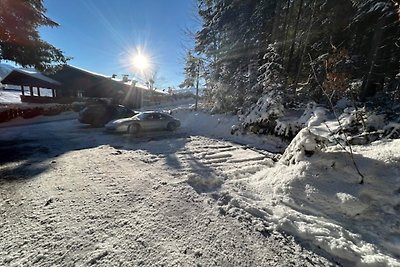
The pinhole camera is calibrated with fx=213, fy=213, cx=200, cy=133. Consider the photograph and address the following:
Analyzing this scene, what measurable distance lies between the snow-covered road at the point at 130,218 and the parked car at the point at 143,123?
492 centimetres

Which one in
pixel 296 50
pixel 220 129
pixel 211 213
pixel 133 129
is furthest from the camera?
pixel 296 50

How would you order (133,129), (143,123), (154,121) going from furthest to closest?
Answer: (154,121) → (143,123) → (133,129)

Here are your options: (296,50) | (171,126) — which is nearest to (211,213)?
(171,126)

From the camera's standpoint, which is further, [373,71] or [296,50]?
[296,50]

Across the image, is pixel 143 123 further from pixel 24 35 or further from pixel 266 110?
pixel 24 35

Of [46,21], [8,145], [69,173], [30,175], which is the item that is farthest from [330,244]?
[46,21]

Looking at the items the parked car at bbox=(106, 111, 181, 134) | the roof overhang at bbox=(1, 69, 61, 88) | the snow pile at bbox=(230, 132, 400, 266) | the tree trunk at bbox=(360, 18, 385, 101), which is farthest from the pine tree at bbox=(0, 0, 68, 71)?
the tree trunk at bbox=(360, 18, 385, 101)

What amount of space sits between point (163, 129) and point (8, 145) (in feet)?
23.7

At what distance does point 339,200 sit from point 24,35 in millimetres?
16740

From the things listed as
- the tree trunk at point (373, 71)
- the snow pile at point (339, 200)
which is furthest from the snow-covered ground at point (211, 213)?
the tree trunk at point (373, 71)

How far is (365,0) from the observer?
7.97m

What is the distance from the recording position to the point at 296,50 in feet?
43.9

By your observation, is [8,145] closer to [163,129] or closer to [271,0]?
[163,129]

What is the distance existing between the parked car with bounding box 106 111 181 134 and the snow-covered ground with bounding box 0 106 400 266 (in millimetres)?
5686
